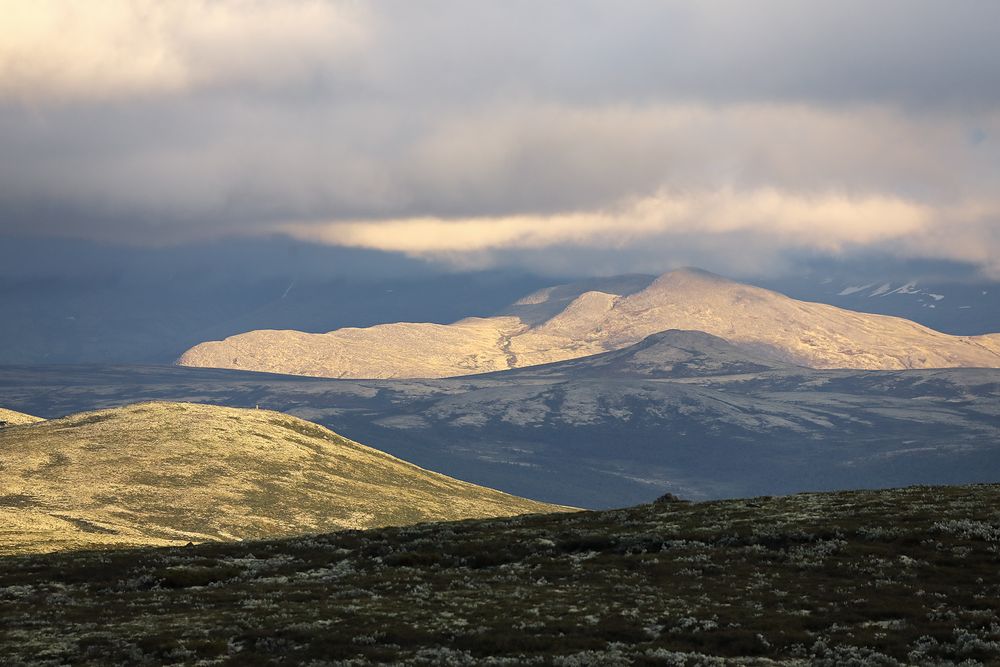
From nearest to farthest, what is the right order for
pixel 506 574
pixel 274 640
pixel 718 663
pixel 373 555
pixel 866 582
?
pixel 718 663 < pixel 274 640 < pixel 866 582 < pixel 506 574 < pixel 373 555

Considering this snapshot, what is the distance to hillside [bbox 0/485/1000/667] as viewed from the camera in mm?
42375

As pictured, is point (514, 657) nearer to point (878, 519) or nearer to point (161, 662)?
point (161, 662)

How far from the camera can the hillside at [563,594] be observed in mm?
42375

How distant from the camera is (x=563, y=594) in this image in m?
55.8

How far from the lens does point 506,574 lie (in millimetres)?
64062

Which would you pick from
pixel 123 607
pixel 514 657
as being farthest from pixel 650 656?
pixel 123 607

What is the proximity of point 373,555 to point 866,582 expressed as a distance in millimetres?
35126

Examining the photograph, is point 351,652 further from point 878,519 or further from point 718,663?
point 878,519

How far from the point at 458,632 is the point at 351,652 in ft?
17.6

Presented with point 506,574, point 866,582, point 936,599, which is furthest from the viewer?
point 506,574

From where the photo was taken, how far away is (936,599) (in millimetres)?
49938

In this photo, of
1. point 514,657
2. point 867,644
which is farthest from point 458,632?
point 867,644

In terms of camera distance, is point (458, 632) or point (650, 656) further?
point (458, 632)

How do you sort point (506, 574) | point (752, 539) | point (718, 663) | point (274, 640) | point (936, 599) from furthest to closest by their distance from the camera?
point (752, 539), point (506, 574), point (936, 599), point (274, 640), point (718, 663)
